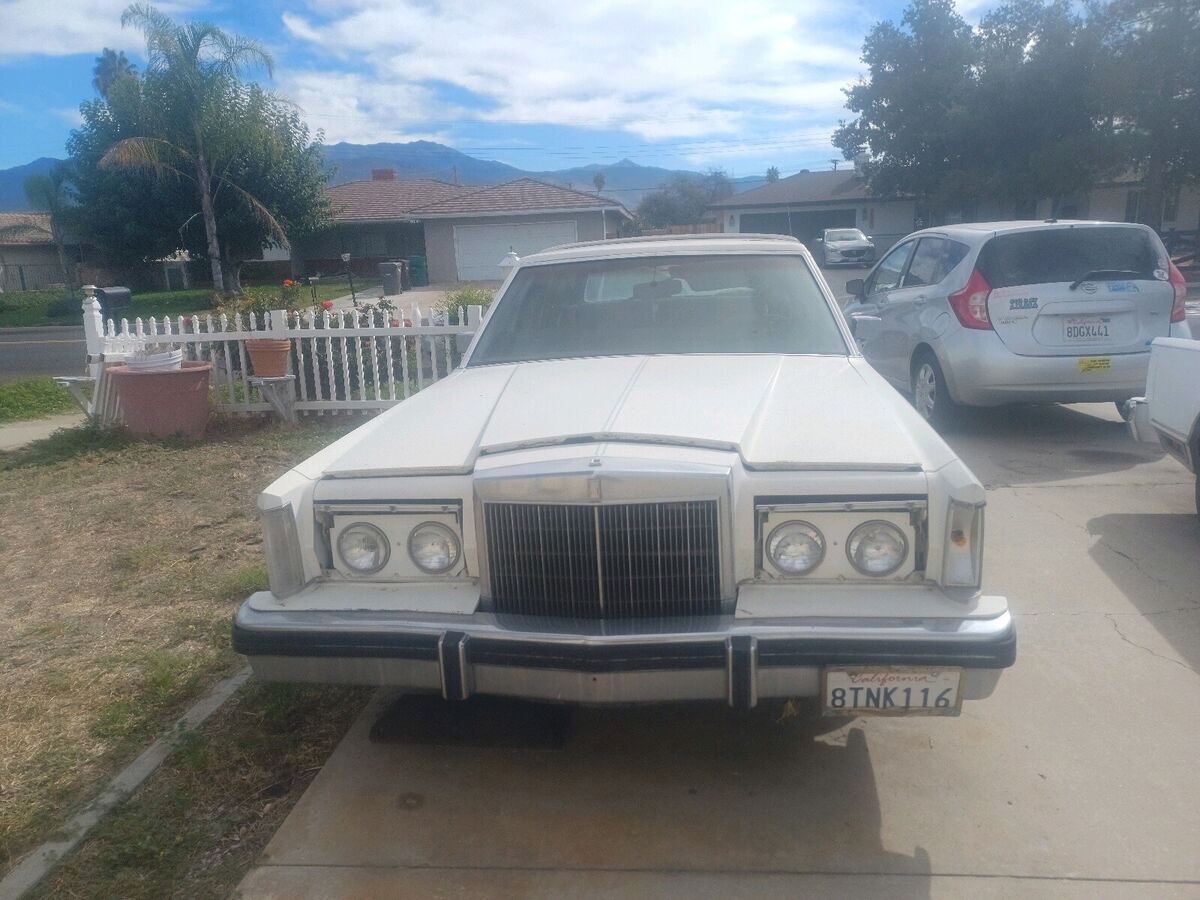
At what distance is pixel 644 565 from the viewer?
2963 mm

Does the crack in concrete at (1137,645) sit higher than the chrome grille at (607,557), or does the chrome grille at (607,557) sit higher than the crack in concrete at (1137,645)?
the chrome grille at (607,557)

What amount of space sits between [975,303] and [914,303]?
2.89ft

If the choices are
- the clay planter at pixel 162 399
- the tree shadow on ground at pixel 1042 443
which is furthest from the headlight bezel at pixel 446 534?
the clay planter at pixel 162 399

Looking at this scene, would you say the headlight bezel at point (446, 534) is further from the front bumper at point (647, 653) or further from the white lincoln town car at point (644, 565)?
the front bumper at point (647, 653)

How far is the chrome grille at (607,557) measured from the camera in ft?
9.62

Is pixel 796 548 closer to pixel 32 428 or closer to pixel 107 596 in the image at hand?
pixel 107 596

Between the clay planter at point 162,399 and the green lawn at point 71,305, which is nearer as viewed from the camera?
the clay planter at point 162,399

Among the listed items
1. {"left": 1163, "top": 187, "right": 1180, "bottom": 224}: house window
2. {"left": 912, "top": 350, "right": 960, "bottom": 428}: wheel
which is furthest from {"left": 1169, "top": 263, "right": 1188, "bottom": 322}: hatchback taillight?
{"left": 1163, "top": 187, "right": 1180, "bottom": 224}: house window

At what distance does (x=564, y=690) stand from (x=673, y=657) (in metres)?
0.33

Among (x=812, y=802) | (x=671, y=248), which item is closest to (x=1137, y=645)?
(x=812, y=802)

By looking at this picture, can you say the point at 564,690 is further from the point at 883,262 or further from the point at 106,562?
the point at 883,262

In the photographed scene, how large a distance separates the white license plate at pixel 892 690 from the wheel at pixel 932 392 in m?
5.50

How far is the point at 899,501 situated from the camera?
9.62ft

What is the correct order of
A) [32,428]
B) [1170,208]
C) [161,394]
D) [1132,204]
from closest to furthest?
1. [161,394]
2. [32,428]
3. [1170,208]
4. [1132,204]
